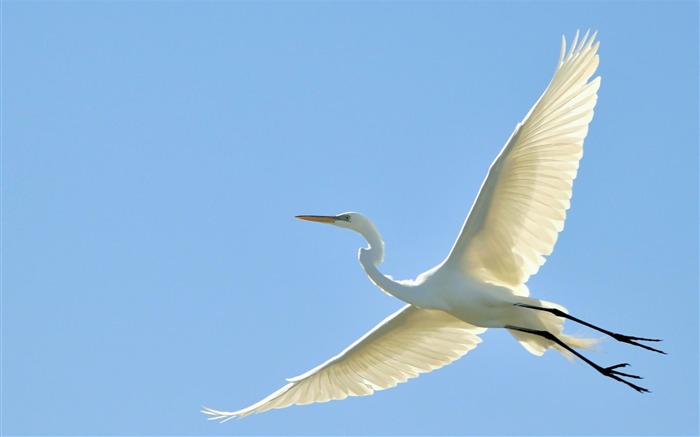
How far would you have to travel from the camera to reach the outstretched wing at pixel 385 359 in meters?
12.7

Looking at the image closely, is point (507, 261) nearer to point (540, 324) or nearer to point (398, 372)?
point (540, 324)

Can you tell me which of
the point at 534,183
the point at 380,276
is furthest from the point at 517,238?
the point at 380,276

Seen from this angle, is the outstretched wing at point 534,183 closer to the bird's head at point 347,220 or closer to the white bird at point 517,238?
the white bird at point 517,238

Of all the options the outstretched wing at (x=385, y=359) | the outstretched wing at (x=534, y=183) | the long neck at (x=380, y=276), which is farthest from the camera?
the outstretched wing at (x=385, y=359)

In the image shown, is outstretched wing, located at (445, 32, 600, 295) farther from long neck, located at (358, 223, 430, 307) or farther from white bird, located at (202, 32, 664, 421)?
long neck, located at (358, 223, 430, 307)

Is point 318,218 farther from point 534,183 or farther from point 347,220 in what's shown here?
point 534,183

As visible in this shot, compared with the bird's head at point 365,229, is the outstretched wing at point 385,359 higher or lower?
lower

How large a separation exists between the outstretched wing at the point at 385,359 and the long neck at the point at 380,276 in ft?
3.48

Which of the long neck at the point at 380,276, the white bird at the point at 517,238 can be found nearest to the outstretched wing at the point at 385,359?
the white bird at the point at 517,238

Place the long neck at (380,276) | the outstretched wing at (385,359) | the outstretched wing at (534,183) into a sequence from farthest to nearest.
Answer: the outstretched wing at (385,359), the long neck at (380,276), the outstretched wing at (534,183)

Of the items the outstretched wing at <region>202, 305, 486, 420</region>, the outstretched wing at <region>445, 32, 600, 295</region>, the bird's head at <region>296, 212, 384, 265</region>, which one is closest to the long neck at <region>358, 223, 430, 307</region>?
the bird's head at <region>296, 212, 384, 265</region>

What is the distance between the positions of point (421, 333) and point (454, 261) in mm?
1473

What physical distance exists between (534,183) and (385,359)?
2743 mm

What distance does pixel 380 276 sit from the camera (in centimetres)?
A: 1155
